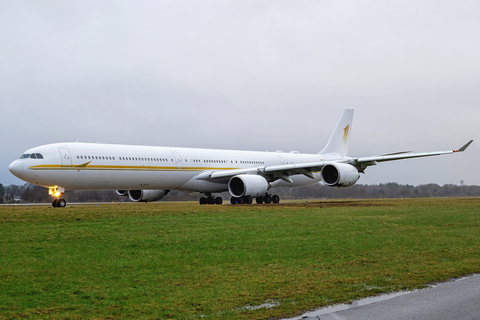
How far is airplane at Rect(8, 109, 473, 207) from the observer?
24312mm

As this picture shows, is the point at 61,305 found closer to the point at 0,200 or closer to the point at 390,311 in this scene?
the point at 390,311

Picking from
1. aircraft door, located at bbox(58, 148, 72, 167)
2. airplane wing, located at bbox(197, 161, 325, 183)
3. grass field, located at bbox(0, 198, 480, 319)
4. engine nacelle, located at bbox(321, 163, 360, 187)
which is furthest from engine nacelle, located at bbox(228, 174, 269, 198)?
grass field, located at bbox(0, 198, 480, 319)

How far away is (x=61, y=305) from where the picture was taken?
20.4ft

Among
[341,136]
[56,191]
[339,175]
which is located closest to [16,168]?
[56,191]

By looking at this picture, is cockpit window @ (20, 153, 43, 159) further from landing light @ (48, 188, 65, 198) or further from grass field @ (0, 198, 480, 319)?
grass field @ (0, 198, 480, 319)

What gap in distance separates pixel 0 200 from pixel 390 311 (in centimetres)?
5154

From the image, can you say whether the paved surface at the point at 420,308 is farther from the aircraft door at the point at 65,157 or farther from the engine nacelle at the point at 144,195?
the engine nacelle at the point at 144,195

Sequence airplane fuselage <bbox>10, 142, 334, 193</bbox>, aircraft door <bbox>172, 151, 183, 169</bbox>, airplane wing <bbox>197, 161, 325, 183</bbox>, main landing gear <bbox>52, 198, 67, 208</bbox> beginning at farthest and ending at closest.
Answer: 1. airplane wing <bbox>197, 161, 325, 183</bbox>
2. aircraft door <bbox>172, 151, 183, 169</bbox>
3. main landing gear <bbox>52, 198, 67, 208</bbox>
4. airplane fuselage <bbox>10, 142, 334, 193</bbox>

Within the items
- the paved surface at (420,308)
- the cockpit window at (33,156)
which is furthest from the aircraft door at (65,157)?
the paved surface at (420,308)

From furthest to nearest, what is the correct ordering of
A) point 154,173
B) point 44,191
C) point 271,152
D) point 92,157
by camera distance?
point 44,191, point 271,152, point 154,173, point 92,157

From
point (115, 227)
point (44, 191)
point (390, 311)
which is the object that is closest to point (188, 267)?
point (390, 311)

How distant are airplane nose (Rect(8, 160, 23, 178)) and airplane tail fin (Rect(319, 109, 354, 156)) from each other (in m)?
28.9

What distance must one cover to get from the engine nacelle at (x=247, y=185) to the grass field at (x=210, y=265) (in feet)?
44.5

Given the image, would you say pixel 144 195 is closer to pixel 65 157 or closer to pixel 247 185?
pixel 247 185
